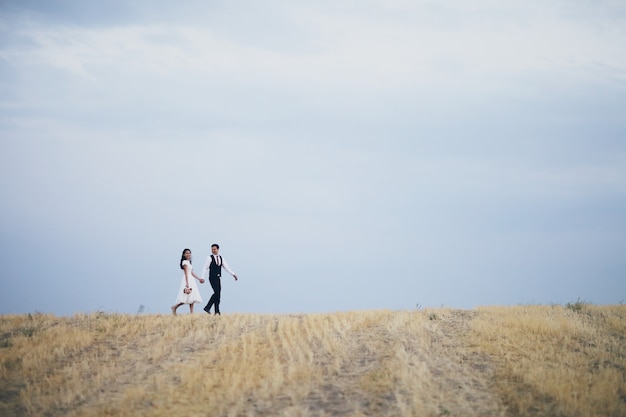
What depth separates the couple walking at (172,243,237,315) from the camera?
20641 millimetres

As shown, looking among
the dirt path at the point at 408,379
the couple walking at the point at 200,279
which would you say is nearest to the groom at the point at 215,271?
the couple walking at the point at 200,279

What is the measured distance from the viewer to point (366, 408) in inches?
453

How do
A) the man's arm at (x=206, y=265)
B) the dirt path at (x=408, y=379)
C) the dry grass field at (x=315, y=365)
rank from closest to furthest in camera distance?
1. the dirt path at (x=408, y=379)
2. the dry grass field at (x=315, y=365)
3. the man's arm at (x=206, y=265)

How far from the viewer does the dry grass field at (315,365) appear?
11711mm

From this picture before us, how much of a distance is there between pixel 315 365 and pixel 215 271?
309 inches

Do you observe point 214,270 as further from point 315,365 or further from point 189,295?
point 315,365

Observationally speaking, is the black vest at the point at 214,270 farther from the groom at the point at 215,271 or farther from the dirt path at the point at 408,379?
the dirt path at the point at 408,379

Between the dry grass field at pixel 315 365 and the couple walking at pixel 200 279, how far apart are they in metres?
0.95

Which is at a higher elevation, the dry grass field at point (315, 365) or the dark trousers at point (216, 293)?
the dark trousers at point (216, 293)

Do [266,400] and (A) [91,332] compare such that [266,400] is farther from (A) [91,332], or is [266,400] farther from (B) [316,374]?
(A) [91,332]

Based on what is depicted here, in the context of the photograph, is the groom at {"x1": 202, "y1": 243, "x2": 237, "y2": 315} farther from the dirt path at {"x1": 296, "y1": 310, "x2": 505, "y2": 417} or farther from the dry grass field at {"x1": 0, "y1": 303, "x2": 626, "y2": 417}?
the dirt path at {"x1": 296, "y1": 310, "x2": 505, "y2": 417}

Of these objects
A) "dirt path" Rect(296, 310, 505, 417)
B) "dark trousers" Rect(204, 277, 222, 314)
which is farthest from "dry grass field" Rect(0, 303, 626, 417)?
"dark trousers" Rect(204, 277, 222, 314)

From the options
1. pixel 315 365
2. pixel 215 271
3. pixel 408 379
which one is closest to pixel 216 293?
pixel 215 271

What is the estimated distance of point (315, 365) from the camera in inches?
554
